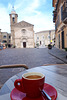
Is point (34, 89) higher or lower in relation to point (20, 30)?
lower

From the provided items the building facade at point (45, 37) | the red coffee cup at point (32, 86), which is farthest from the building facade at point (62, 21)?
the building facade at point (45, 37)

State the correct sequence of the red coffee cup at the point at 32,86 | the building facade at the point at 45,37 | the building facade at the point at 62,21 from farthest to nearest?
the building facade at the point at 45,37
the building facade at the point at 62,21
the red coffee cup at the point at 32,86

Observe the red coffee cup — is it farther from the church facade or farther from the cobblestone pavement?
the church facade

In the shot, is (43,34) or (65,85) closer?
(65,85)

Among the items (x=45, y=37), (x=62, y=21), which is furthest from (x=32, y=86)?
(x=45, y=37)

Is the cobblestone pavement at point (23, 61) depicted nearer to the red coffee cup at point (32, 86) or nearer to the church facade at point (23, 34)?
the red coffee cup at point (32, 86)

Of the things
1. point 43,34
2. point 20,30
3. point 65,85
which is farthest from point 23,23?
point 65,85

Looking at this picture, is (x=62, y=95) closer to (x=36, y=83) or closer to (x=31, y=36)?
(x=36, y=83)

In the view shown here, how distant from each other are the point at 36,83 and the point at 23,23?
3297cm

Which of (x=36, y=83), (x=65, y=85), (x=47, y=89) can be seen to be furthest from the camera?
(x=65, y=85)

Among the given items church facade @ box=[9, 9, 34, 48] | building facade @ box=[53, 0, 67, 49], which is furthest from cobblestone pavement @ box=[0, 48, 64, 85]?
church facade @ box=[9, 9, 34, 48]

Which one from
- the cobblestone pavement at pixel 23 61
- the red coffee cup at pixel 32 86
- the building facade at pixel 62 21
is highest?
the building facade at pixel 62 21

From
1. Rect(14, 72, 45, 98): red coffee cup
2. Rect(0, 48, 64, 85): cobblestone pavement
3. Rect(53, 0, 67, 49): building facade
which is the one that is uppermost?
Rect(53, 0, 67, 49): building facade

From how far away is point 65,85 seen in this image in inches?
35.2
